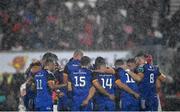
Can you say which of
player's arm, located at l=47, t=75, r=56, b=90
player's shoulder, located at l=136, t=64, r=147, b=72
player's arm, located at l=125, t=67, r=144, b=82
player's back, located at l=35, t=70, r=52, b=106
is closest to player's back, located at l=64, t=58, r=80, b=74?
player's arm, located at l=47, t=75, r=56, b=90

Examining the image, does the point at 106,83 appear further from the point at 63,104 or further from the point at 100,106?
the point at 63,104

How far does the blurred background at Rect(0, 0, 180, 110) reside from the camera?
829 inches

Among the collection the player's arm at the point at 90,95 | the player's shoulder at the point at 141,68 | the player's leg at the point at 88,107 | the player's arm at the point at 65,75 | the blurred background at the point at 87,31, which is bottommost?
the player's leg at the point at 88,107

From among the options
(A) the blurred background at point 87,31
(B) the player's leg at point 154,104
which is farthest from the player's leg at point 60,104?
(A) the blurred background at point 87,31

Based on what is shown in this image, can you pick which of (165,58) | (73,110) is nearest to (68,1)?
(165,58)

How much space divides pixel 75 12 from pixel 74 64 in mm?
6091

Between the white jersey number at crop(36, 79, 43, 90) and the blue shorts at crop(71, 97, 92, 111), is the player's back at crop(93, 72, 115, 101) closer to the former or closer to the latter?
the blue shorts at crop(71, 97, 92, 111)

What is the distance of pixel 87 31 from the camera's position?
73.1 ft

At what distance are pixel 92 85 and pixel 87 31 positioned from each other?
18.3 ft

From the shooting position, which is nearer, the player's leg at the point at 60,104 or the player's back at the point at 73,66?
the player's back at the point at 73,66

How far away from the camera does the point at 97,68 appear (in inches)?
663

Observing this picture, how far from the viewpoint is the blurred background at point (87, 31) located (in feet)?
69.1

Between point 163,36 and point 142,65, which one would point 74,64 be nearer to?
point 142,65

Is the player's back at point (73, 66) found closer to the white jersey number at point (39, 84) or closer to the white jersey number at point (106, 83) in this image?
the white jersey number at point (106, 83)
